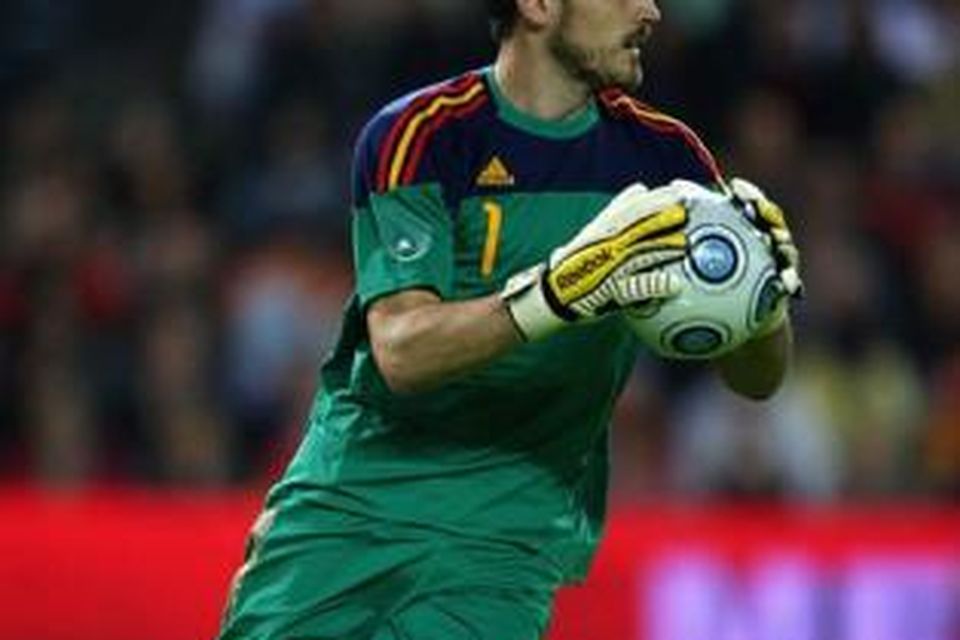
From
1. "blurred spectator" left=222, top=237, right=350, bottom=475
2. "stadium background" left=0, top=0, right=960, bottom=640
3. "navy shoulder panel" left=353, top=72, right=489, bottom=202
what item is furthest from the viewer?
"blurred spectator" left=222, top=237, right=350, bottom=475

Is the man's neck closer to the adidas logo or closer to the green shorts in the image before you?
the adidas logo

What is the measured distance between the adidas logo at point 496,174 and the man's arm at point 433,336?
0.82 feet

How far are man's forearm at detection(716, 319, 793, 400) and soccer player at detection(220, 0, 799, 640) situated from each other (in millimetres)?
17

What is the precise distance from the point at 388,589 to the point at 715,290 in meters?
0.84

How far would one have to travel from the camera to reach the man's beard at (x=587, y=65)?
16.9ft

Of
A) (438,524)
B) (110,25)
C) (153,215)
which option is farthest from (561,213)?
(110,25)

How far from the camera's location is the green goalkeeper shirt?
5.02 m

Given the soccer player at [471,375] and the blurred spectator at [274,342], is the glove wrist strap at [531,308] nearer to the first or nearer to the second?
the soccer player at [471,375]

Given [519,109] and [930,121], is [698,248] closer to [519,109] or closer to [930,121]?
[519,109]

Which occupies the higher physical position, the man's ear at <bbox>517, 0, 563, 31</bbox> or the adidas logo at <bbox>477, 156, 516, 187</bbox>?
the man's ear at <bbox>517, 0, 563, 31</bbox>

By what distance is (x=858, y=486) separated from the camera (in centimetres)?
1059

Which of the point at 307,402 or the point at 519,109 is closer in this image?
the point at 519,109

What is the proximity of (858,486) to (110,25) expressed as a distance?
4444 millimetres

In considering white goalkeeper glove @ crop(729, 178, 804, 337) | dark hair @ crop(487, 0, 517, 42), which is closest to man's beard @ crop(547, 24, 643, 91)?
dark hair @ crop(487, 0, 517, 42)
